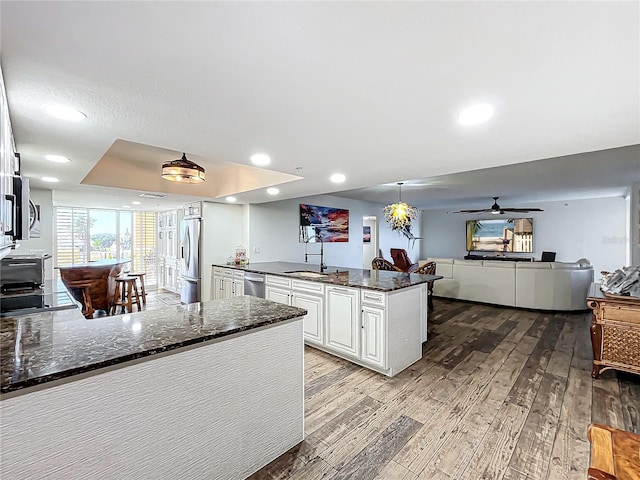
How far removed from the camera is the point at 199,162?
388 cm

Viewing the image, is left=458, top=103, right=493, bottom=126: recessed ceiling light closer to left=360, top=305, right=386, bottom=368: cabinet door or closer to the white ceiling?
the white ceiling

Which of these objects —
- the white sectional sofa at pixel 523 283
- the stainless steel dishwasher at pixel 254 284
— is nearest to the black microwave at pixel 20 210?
the stainless steel dishwasher at pixel 254 284

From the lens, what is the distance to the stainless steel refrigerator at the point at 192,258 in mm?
5156

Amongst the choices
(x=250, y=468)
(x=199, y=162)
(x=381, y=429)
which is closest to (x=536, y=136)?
(x=381, y=429)

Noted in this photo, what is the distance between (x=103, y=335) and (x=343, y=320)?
7.49 ft

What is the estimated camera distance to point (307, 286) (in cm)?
358

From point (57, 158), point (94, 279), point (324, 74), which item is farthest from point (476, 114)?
point (94, 279)

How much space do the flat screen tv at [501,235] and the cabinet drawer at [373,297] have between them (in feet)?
25.2

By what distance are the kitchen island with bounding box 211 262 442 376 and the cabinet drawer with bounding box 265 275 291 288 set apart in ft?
0.04

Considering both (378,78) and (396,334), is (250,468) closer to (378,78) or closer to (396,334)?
(396,334)

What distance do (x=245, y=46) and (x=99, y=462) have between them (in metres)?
1.65

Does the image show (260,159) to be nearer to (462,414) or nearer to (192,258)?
(462,414)

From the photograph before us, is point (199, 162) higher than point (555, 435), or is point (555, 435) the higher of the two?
point (199, 162)

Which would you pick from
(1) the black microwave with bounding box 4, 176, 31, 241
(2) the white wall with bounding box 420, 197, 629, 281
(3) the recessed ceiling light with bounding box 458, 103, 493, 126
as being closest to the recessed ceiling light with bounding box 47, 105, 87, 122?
(1) the black microwave with bounding box 4, 176, 31, 241
